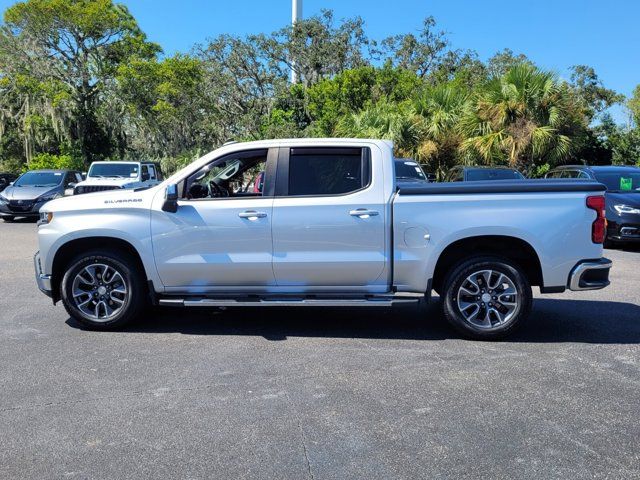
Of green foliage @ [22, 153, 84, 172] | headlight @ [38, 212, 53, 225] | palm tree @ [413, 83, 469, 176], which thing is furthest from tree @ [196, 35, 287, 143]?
headlight @ [38, 212, 53, 225]

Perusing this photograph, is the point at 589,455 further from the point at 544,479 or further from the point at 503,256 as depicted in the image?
the point at 503,256

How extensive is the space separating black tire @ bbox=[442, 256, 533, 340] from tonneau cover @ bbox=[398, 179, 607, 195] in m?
0.69

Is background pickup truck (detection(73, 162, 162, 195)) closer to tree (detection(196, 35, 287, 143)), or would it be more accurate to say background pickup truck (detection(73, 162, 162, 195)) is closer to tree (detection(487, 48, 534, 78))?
tree (detection(196, 35, 287, 143))

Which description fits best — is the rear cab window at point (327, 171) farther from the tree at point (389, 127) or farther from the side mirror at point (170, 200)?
the tree at point (389, 127)

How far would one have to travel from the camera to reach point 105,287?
634cm

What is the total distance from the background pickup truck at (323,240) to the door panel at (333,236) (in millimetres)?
11

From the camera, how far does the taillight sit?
5820 millimetres

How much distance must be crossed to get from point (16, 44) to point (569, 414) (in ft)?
134

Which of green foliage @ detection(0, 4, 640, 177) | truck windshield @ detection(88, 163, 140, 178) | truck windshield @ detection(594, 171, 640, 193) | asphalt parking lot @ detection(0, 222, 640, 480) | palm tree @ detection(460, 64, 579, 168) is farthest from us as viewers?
green foliage @ detection(0, 4, 640, 177)

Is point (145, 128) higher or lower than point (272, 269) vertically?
higher

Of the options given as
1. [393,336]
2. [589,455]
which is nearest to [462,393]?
[589,455]

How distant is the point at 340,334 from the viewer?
6324 mm

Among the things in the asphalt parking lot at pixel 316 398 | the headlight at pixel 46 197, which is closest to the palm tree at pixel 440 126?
the headlight at pixel 46 197

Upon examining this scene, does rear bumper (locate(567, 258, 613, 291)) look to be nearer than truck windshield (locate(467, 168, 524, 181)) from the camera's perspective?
Yes
